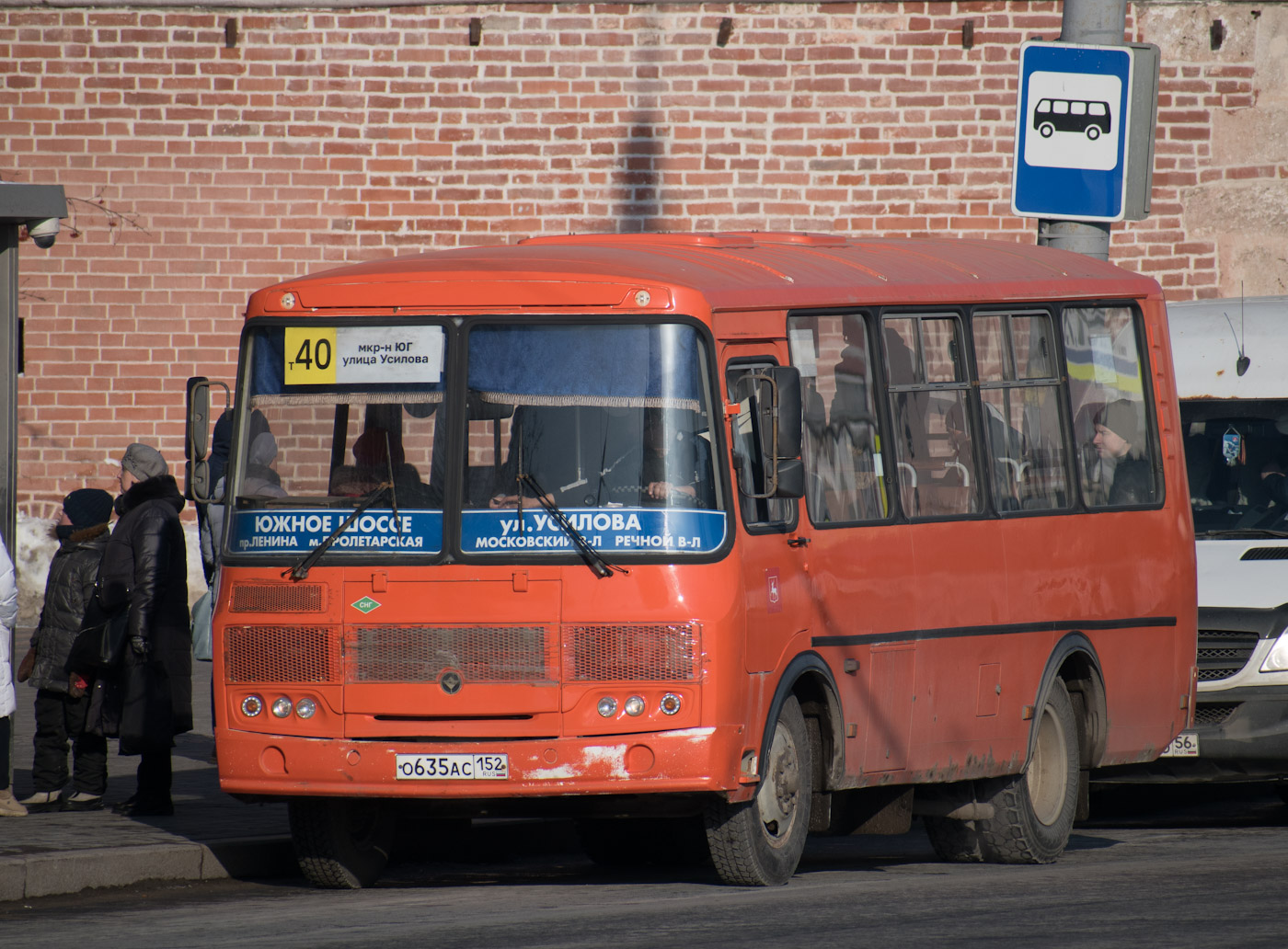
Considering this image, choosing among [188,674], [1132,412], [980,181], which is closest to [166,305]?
[980,181]

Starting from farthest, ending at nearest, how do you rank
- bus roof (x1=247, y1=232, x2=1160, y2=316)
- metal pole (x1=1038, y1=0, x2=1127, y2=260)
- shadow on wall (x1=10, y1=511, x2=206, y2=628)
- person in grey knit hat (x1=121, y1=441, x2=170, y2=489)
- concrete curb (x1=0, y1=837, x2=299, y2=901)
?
1. shadow on wall (x1=10, y1=511, x2=206, y2=628)
2. metal pole (x1=1038, y1=0, x2=1127, y2=260)
3. person in grey knit hat (x1=121, y1=441, x2=170, y2=489)
4. concrete curb (x1=0, y1=837, x2=299, y2=901)
5. bus roof (x1=247, y1=232, x2=1160, y2=316)

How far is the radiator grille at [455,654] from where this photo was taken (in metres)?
8.27

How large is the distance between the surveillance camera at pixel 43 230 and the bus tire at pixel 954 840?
5.11m

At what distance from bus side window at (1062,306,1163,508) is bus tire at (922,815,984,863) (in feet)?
5.36

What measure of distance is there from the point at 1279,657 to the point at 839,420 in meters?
3.14

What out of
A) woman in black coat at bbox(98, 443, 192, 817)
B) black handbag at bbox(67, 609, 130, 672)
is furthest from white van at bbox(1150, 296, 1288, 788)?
black handbag at bbox(67, 609, 130, 672)

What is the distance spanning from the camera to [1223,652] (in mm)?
11219

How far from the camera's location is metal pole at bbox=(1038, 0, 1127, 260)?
1129cm

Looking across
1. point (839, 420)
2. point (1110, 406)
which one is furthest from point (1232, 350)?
point (839, 420)

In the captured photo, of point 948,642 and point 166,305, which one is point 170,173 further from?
point 948,642

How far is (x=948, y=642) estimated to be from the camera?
9531 millimetres

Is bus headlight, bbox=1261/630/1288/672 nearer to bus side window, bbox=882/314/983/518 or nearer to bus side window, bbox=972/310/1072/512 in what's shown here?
bus side window, bbox=972/310/1072/512

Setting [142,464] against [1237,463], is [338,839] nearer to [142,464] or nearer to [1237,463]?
[142,464]

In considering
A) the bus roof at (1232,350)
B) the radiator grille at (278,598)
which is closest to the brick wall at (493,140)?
the bus roof at (1232,350)
